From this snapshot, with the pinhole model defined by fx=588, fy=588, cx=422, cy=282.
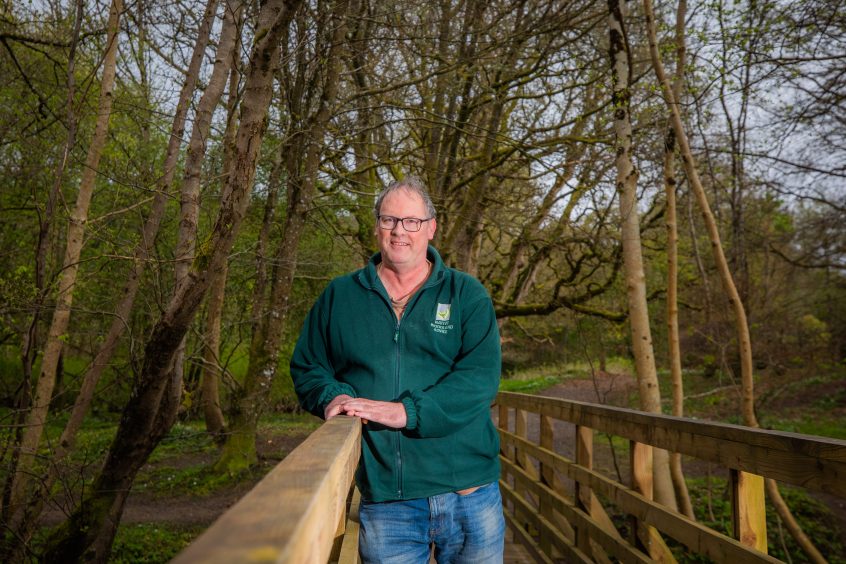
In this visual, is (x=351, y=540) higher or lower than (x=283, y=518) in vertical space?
lower

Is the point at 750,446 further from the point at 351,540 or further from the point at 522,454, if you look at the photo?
the point at 522,454

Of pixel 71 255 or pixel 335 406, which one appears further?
pixel 71 255

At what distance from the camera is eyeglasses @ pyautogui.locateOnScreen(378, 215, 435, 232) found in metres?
2.15

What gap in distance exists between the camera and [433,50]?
7.63 m

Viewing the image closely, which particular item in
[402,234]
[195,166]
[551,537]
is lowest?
[551,537]

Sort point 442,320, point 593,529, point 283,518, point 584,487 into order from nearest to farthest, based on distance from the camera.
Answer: point 283,518 < point 442,320 < point 593,529 < point 584,487

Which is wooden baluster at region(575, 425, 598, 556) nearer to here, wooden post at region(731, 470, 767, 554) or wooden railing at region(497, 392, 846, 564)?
wooden railing at region(497, 392, 846, 564)

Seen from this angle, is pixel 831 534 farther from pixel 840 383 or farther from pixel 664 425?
pixel 840 383

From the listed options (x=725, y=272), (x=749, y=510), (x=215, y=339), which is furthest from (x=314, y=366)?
(x=215, y=339)

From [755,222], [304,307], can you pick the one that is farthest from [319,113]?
[755,222]

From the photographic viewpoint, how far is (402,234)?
2158 millimetres

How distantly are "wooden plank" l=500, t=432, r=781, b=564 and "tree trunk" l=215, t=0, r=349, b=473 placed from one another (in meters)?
4.70

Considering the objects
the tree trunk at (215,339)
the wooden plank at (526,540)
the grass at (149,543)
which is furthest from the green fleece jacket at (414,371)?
the grass at (149,543)

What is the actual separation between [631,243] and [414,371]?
11.9 ft
